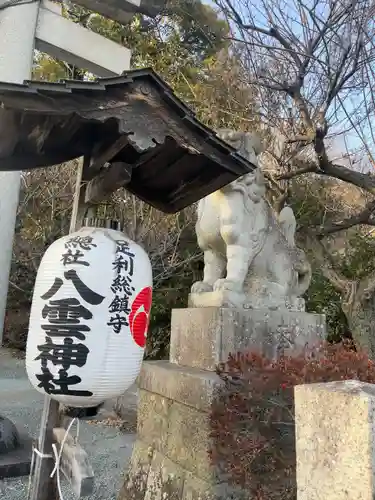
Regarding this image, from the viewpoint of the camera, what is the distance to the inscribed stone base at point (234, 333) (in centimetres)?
304

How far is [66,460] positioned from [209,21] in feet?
32.3

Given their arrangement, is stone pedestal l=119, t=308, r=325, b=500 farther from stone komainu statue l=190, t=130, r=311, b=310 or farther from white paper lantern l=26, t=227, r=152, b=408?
white paper lantern l=26, t=227, r=152, b=408

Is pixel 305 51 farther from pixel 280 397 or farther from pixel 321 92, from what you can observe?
pixel 280 397

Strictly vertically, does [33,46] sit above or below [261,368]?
above

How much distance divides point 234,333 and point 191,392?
46 centimetres

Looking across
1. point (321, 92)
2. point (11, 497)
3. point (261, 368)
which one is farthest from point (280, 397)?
point (321, 92)

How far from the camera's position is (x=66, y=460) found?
240cm

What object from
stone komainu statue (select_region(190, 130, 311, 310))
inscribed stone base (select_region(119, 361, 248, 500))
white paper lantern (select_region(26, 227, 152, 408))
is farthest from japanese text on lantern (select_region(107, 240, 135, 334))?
stone komainu statue (select_region(190, 130, 311, 310))

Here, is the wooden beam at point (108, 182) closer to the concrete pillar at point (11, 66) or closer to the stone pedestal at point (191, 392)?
the stone pedestal at point (191, 392)

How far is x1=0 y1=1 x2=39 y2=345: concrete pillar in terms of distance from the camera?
4.98 metres

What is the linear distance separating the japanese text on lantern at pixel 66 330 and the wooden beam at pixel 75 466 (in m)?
0.32

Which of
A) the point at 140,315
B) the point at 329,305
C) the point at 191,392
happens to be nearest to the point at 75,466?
the point at 140,315

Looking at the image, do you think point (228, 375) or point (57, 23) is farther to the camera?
point (57, 23)

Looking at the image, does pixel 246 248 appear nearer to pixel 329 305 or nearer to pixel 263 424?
pixel 263 424
